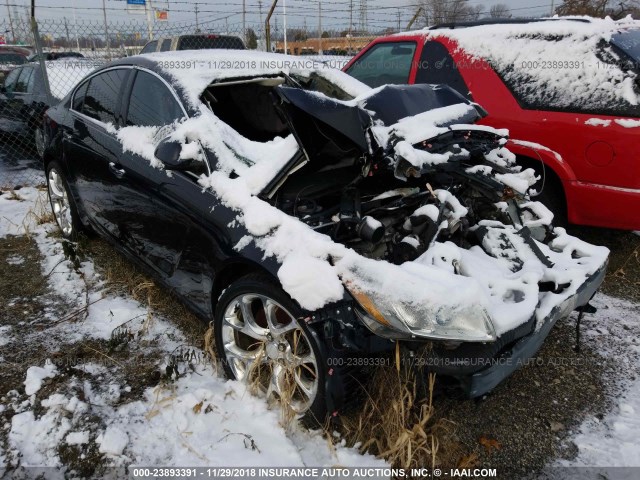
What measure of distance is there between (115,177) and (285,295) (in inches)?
70.2

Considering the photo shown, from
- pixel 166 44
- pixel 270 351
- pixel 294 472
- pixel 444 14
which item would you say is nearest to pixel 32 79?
pixel 166 44

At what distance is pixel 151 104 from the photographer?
10.1 feet

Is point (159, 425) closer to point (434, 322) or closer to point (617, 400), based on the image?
point (434, 322)

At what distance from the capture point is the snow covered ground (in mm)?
2111

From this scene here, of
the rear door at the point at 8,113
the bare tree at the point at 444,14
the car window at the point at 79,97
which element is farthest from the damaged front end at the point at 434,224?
the bare tree at the point at 444,14

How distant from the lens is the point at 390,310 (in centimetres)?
191

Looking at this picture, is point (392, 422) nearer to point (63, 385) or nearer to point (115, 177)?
point (63, 385)

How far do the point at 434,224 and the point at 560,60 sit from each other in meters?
2.33

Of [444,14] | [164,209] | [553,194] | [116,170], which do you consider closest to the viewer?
[164,209]

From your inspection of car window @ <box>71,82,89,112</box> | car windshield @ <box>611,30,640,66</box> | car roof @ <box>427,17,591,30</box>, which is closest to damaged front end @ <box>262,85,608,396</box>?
car windshield @ <box>611,30,640,66</box>

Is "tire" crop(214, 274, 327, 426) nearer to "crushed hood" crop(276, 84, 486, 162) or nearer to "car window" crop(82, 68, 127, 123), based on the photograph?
"crushed hood" crop(276, 84, 486, 162)

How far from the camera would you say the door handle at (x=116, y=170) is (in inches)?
124

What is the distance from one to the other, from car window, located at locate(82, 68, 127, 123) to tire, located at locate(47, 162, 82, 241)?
0.72 metres

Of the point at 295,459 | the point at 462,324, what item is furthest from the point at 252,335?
the point at 462,324
